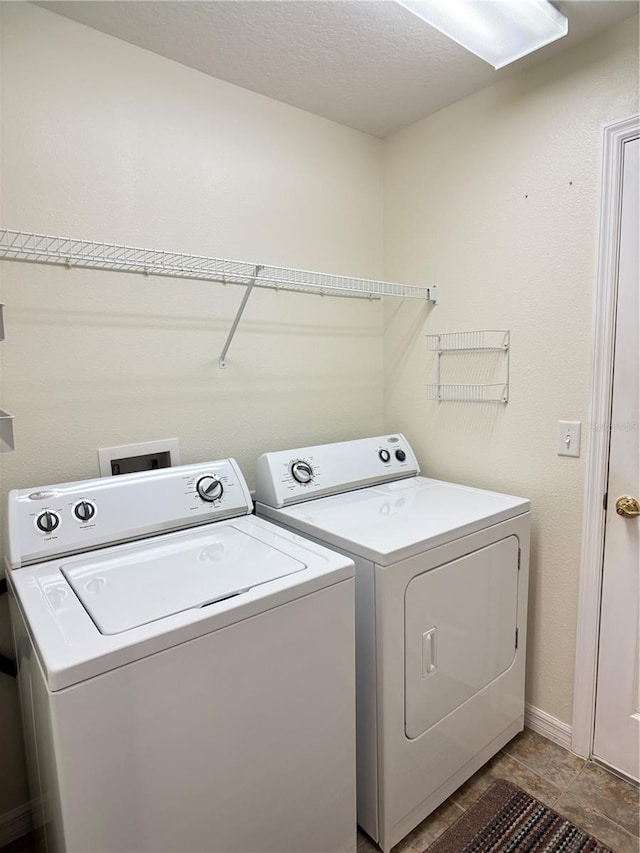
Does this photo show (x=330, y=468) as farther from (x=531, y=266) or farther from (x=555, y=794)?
(x=555, y=794)

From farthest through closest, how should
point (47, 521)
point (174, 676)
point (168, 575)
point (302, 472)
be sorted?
1. point (302, 472)
2. point (47, 521)
3. point (168, 575)
4. point (174, 676)

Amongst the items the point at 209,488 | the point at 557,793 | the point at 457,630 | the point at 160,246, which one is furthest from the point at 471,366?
the point at 557,793

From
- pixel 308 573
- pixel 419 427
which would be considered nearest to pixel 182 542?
pixel 308 573

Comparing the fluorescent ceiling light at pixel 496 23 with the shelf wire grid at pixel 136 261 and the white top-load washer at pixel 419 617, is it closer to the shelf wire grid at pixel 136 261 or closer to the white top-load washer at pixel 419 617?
the shelf wire grid at pixel 136 261

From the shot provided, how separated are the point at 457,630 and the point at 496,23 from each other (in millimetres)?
1847

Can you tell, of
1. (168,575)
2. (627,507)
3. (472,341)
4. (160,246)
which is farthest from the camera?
(472,341)

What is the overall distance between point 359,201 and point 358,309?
0.50 metres

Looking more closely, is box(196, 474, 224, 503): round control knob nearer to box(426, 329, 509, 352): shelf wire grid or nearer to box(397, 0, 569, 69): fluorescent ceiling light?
box(426, 329, 509, 352): shelf wire grid

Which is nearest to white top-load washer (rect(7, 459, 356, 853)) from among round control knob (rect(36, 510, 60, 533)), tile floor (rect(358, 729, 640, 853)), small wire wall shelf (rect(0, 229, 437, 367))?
round control knob (rect(36, 510, 60, 533))

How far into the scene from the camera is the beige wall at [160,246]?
1.49 m

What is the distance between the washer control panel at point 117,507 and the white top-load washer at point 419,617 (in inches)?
8.6

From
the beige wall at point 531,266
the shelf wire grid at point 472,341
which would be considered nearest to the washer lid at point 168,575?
the beige wall at point 531,266

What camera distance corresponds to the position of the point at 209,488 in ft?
5.34

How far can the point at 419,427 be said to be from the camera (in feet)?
7.59
